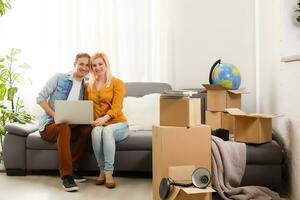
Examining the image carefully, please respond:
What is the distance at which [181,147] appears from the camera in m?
2.71

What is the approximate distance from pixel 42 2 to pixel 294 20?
112 inches

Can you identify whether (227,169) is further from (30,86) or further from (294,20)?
(30,86)

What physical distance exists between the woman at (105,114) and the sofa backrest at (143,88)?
0.64 meters

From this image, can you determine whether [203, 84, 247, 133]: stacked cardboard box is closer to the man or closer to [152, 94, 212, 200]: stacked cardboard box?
[152, 94, 212, 200]: stacked cardboard box

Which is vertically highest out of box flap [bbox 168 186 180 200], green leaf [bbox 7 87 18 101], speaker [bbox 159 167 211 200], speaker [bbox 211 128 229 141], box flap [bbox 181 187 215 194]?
green leaf [bbox 7 87 18 101]

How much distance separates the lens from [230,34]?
4555 millimetres

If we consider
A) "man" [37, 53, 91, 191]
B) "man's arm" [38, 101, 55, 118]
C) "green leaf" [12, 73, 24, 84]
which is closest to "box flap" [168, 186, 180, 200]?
"man" [37, 53, 91, 191]

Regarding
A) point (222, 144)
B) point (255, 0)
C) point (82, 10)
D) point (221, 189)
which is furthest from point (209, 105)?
point (82, 10)

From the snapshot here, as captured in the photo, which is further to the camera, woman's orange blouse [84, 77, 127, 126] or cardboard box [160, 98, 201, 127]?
woman's orange blouse [84, 77, 127, 126]

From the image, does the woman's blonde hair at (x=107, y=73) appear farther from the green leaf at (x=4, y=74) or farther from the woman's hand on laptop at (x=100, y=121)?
the green leaf at (x=4, y=74)

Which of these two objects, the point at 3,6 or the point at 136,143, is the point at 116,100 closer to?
the point at 136,143

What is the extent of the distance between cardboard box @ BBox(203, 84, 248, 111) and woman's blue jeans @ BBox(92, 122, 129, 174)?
83cm

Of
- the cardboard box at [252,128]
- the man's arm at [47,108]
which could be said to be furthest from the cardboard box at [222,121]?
the man's arm at [47,108]

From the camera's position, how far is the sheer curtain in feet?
15.1
